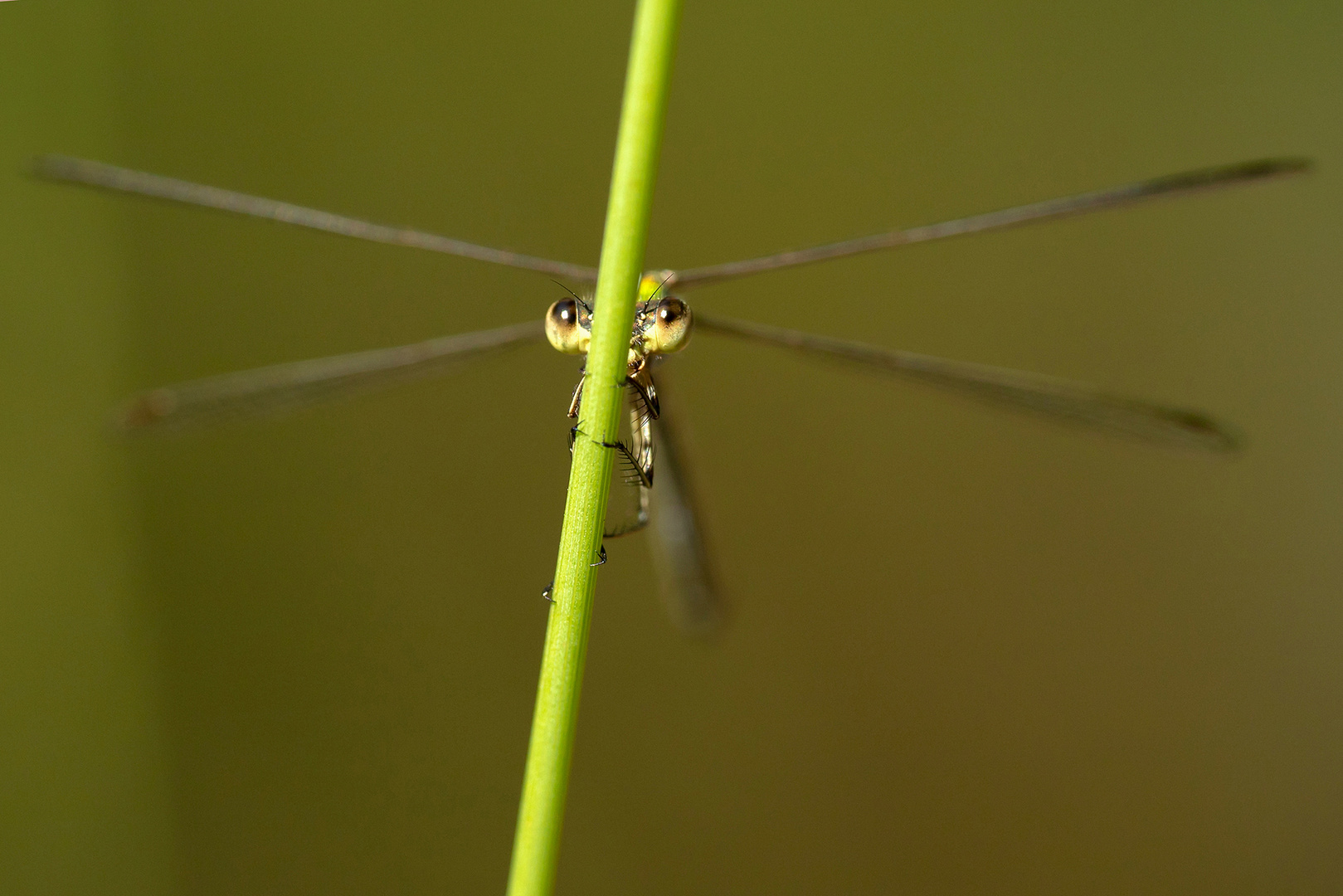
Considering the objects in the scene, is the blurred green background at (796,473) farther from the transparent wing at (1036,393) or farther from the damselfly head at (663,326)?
the damselfly head at (663,326)

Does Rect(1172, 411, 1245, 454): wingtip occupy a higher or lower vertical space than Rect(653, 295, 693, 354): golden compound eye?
higher

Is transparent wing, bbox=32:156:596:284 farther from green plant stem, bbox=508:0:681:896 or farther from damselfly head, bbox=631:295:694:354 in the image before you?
green plant stem, bbox=508:0:681:896

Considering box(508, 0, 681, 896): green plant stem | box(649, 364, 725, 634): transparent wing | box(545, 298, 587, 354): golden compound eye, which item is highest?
box(649, 364, 725, 634): transparent wing

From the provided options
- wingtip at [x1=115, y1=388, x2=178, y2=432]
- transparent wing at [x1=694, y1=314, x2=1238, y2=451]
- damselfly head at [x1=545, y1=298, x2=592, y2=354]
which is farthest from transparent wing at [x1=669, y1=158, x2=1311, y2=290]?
wingtip at [x1=115, y1=388, x2=178, y2=432]

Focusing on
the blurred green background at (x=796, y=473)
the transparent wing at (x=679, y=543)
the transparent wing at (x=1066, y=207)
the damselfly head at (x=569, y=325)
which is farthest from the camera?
the blurred green background at (x=796, y=473)

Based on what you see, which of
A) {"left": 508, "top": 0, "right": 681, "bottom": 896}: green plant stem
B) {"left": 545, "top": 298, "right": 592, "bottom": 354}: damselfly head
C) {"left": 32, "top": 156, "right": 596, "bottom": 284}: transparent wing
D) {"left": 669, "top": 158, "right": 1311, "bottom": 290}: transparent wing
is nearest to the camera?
{"left": 508, "top": 0, "right": 681, "bottom": 896}: green plant stem

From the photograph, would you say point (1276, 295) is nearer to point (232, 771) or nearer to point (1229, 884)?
point (1229, 884)

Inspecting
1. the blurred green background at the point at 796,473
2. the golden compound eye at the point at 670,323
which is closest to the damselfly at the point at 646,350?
the golden compound eye at the point at 670,323
